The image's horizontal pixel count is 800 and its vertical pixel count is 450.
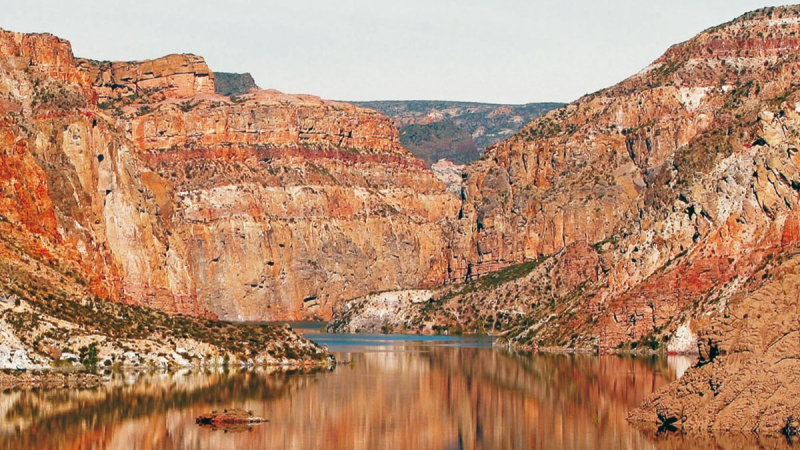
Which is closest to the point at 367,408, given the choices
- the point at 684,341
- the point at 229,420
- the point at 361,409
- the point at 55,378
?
the point at 361,409

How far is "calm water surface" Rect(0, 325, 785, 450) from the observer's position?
2990 inches

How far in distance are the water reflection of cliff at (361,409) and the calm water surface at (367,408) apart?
0.08 metres

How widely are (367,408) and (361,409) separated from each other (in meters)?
0.92

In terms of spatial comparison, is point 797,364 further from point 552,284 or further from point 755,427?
point 552,284

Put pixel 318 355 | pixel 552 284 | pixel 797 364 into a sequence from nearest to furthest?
pixel 797 364, pixel 318 355, pixel 552 284

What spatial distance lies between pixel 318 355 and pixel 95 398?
120 ft

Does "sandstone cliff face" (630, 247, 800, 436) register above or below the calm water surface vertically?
above

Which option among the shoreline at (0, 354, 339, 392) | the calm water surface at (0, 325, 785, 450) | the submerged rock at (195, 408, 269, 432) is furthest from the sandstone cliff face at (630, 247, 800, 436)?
the shoreline at (0, 354, 339, 392)

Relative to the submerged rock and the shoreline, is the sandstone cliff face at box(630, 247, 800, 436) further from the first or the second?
the shoreline

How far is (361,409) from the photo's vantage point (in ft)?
299

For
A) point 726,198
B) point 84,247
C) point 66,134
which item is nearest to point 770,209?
point 726,198

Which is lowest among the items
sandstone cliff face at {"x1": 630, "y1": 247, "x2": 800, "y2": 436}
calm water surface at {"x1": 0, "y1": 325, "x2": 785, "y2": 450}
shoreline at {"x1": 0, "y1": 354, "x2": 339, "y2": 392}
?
calm water surface at {"x1": 0, "y1": 325, "x2": 785, "y2": 450}

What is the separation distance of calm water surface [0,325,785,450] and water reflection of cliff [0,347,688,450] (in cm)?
8

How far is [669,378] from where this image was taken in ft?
338
